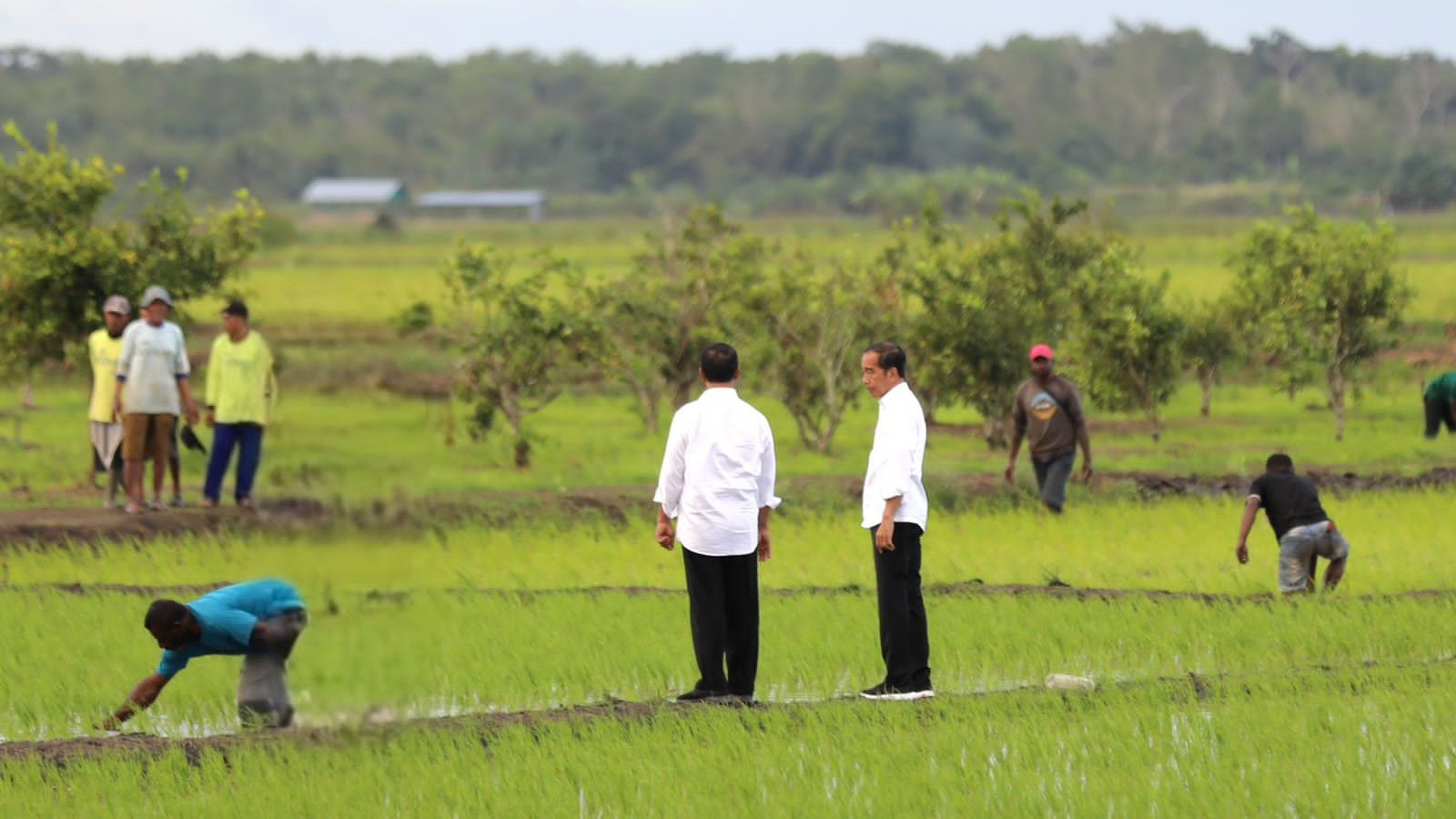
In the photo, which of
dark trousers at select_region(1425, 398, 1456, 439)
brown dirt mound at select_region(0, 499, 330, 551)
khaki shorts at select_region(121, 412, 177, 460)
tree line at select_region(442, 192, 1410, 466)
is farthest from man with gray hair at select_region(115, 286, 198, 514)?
dark trousers at select_region(1425, 398, 1456, 439)

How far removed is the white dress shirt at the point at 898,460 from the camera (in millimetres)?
7387

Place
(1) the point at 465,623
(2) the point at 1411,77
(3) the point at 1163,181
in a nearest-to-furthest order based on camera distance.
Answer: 1. (1) the point at 465,623
2. (3) the point at 1163,181
3. (2) the point at 1411,77

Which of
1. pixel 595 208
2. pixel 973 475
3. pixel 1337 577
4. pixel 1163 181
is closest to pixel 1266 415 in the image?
pixel 973 475

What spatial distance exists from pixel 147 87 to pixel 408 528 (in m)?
121

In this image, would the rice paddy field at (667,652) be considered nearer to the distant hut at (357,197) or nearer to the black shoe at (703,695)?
the black shoe at (703,695)

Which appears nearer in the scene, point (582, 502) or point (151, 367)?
point (151, 367)

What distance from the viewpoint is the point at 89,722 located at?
300 inches

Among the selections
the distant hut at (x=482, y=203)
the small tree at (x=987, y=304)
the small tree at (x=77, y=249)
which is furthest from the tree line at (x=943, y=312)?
the distant hut at (x=482, y=203)

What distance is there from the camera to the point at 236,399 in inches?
469

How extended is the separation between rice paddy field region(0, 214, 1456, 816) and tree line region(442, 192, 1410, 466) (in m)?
3.49

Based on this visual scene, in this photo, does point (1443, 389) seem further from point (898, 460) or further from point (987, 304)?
point (898, 460)

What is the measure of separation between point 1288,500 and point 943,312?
994 centimetres

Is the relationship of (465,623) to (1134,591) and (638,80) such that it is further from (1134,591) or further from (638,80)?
(638,80)

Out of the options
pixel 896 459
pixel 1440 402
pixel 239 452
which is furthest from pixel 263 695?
pixel 1440 402
